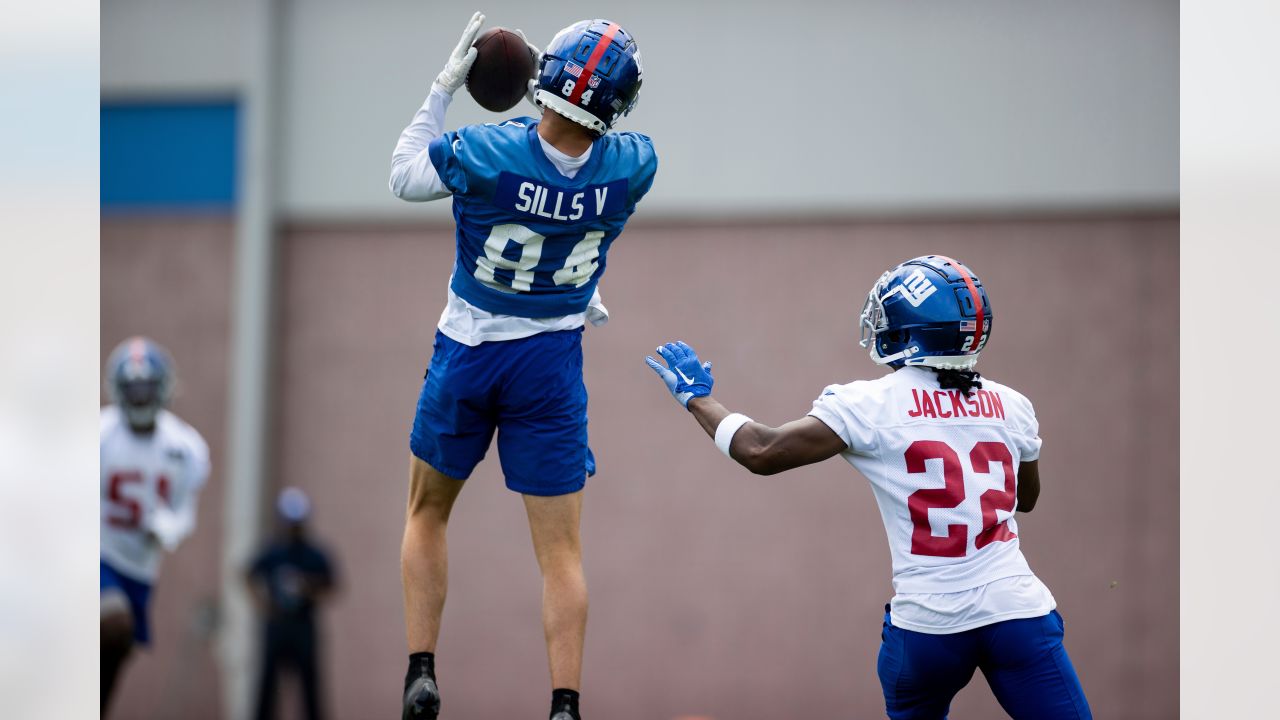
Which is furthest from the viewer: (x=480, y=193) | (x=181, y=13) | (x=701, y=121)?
(x=181, y=13)

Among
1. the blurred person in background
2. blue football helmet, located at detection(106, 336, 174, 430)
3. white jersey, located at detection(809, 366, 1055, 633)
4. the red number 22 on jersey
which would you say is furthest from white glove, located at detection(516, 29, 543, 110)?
the blurred person in background

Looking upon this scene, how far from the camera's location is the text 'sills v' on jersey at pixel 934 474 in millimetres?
3740

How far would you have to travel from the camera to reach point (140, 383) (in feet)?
25.3

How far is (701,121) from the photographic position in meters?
9.73

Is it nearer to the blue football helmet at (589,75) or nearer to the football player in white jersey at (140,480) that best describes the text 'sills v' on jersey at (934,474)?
the blue football helmet at (589,75)

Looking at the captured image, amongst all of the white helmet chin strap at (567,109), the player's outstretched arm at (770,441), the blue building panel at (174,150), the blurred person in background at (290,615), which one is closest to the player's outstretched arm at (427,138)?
the white helmet chin strap at (567,109)

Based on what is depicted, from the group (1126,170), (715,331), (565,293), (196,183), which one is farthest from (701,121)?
(565,293)

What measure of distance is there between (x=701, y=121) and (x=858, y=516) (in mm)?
3323

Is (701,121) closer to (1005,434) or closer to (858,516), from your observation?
(858,516)

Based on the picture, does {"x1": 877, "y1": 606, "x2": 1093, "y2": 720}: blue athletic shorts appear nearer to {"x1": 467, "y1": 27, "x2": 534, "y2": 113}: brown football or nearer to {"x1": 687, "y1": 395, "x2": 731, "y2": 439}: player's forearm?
{"x1": 687, "y1": 395, "x2": 731, "y2": 439}: player's forearm

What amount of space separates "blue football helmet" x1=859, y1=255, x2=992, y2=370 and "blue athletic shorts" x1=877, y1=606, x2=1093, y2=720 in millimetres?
814

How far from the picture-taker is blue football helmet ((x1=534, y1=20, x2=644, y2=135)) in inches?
148

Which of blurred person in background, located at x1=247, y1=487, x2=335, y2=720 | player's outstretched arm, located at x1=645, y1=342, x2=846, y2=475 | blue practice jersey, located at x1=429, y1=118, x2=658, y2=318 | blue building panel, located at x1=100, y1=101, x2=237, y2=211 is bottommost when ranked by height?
blurred person in background, located at x1=247, y1=487, x2=335, y2=720

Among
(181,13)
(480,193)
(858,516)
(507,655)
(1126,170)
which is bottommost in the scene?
(507,655)
